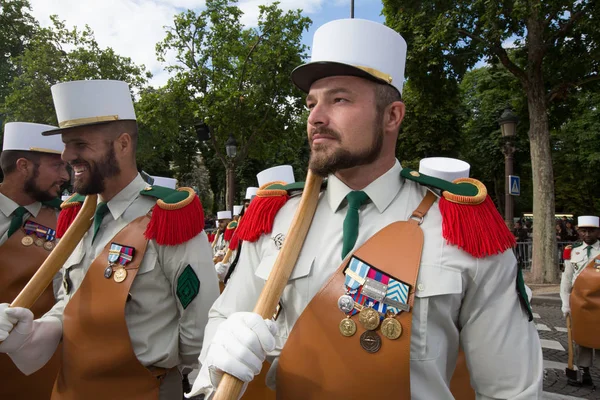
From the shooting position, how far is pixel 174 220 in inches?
99.8

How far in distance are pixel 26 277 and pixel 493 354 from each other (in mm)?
3188

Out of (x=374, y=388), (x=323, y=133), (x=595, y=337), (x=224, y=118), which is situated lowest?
(x=595, y=337)

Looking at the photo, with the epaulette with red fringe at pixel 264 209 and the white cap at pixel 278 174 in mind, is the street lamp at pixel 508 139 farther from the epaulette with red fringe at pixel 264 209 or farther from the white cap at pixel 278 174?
the epaulette with red fringe at pixel 264 209

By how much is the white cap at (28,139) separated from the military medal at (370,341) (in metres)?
3.20

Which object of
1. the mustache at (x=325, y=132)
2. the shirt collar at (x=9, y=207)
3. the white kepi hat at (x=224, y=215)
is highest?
the mustache at (x=325, y=132)

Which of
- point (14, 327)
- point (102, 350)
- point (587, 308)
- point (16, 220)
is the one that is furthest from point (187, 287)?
point (587, 308)

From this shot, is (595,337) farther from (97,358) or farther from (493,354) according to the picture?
(97,358)

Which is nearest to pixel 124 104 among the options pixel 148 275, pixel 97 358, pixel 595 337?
pixel 148 275

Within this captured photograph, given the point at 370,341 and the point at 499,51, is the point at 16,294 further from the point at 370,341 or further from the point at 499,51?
the point at 499,51

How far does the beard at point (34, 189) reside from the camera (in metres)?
3.65

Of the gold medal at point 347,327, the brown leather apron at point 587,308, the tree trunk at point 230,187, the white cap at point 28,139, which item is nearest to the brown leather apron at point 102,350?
the gold medal at point 347,327

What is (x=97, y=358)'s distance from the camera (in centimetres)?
231

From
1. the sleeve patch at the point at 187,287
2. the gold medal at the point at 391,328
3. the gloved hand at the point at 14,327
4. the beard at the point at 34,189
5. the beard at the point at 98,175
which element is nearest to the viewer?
the gold medal at the point at 391,328

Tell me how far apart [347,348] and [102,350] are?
139 cm
